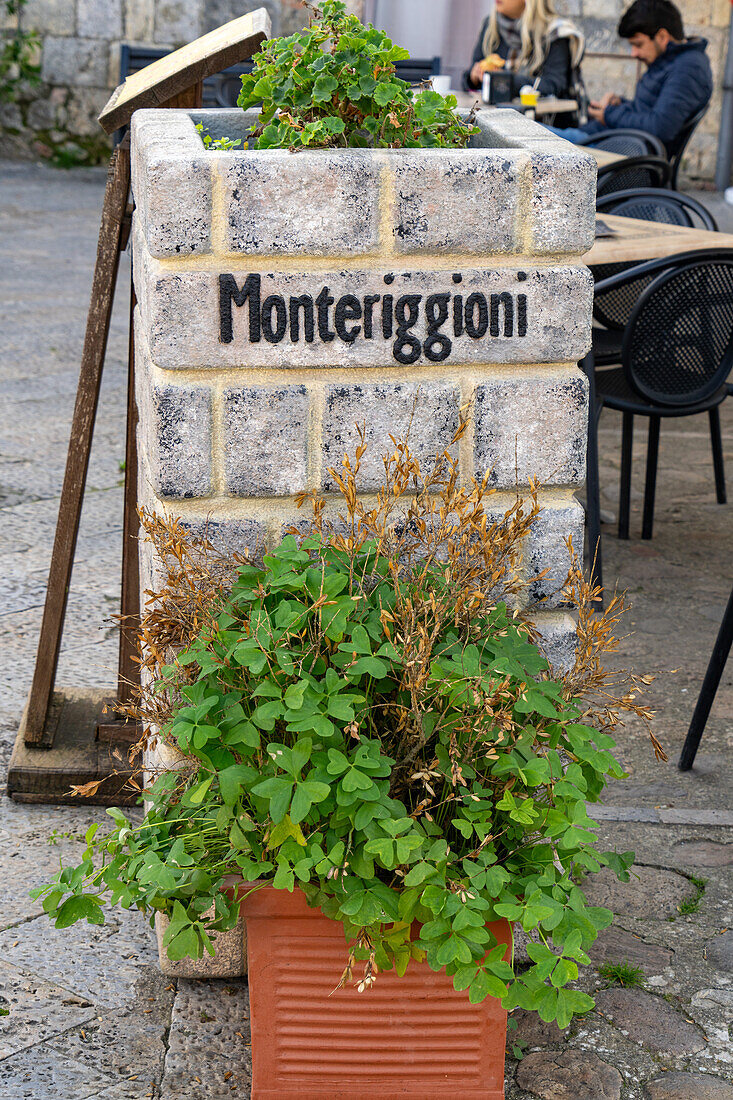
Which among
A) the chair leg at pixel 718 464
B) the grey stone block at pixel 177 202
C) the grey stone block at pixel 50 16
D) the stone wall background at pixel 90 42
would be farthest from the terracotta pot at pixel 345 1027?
the grey stone block at pixel 50 16

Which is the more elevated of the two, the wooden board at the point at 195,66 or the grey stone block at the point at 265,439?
the wooden board at the point at 195,66

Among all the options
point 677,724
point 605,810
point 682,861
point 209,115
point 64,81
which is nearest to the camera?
point 209,115

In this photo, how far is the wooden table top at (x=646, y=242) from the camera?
3809 millimetres

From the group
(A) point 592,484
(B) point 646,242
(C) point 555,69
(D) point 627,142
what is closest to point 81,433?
(A) point 592,484

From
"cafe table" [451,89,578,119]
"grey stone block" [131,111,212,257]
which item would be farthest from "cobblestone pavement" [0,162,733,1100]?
"cafe table" [451,89,578,119]

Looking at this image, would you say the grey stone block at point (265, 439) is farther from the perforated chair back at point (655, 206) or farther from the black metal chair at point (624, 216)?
the perforated chair back at point (655, 206)

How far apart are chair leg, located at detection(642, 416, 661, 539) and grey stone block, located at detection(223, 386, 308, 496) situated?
2.37 metres

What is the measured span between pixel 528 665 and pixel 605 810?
1.04 metres

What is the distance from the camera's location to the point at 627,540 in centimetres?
413

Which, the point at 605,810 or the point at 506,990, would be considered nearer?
the point at 506,990

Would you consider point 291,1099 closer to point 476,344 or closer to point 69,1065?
point 69,1065

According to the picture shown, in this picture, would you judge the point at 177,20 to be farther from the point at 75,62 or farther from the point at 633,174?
the point at 633,174

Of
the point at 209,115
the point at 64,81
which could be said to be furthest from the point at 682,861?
the point at 64,81

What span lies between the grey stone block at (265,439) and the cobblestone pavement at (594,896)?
0.82 meters
